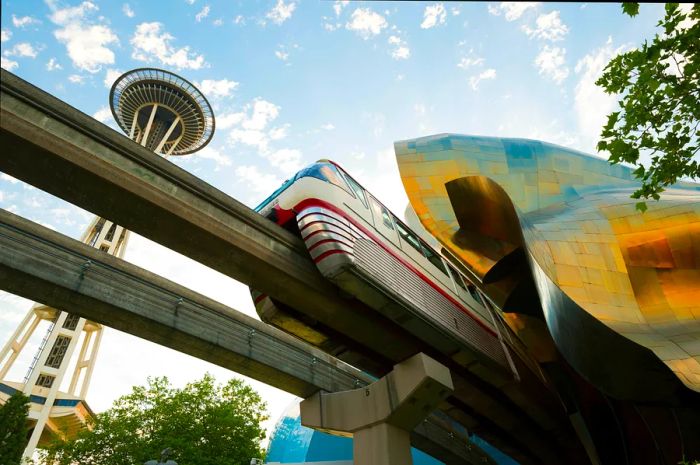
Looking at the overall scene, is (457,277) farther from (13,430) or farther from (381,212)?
(13,430)

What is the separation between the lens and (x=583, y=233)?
43.9 ft

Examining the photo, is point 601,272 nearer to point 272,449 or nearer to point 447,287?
point 447,287

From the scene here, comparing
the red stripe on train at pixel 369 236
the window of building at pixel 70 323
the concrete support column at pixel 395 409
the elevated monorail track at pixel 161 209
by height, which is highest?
the window of building at pixel 70 323

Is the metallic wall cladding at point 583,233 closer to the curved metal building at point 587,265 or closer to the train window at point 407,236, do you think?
the curved metal building at point 587,265

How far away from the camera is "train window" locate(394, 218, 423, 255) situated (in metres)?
13.6

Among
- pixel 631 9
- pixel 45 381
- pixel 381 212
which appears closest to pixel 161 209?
pixel 381 212

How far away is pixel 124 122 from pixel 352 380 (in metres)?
54.1

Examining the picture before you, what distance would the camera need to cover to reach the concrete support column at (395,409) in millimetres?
11648

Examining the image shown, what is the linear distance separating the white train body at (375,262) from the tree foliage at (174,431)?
45.6 ft

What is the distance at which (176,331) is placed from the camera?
11.2 m

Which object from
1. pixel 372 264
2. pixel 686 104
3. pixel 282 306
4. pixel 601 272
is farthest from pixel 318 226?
pixel 601 272

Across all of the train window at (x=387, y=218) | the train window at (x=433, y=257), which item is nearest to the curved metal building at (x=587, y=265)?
the train window at (x=433, y=257)

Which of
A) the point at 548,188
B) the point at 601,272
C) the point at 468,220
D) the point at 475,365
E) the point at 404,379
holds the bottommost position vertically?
the point at 404,379

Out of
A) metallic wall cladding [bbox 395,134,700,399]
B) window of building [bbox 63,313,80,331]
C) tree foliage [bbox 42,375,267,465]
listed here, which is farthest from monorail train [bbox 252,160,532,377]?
window of building [bbox 63,313,80,331]
